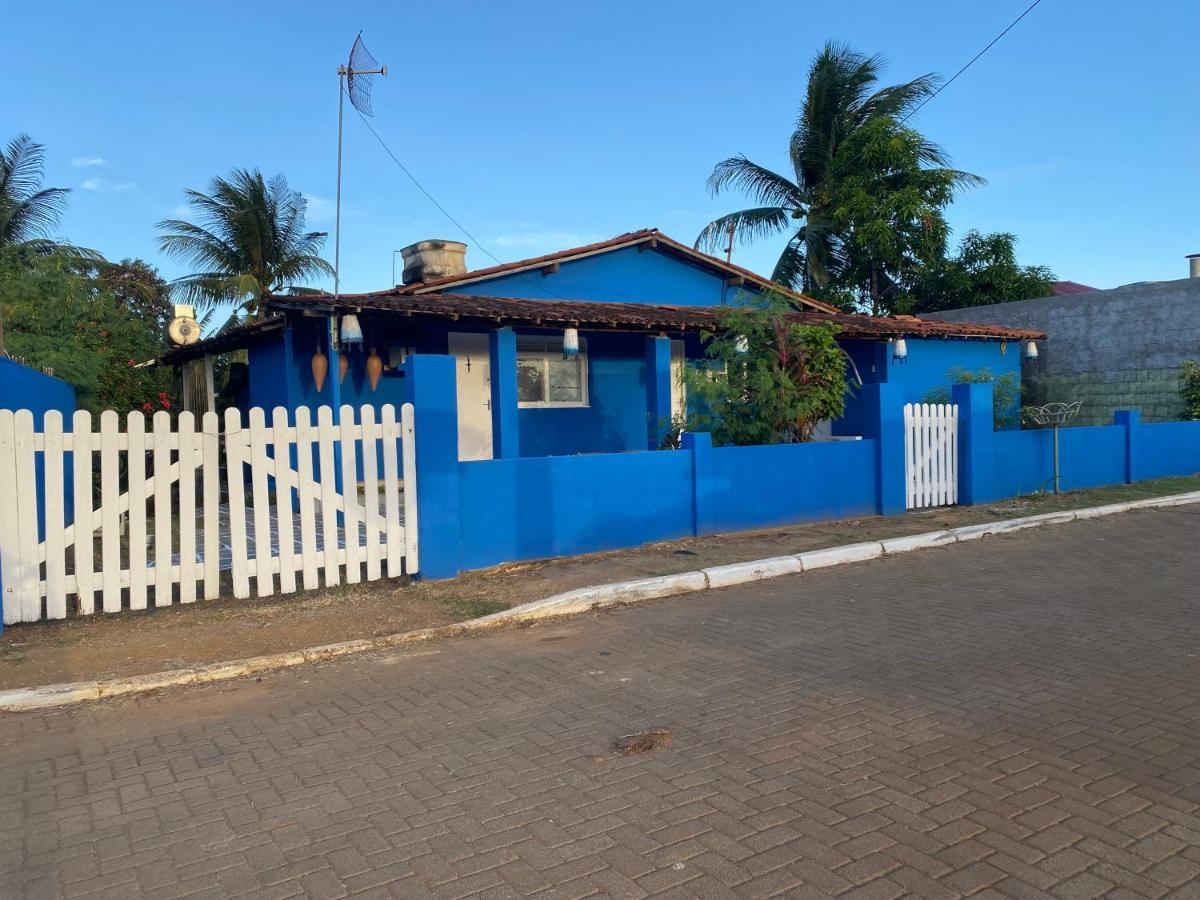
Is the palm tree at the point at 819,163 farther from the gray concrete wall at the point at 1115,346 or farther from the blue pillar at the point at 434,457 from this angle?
the blue pillar at the point at 434,457

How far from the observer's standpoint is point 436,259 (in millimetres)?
15289

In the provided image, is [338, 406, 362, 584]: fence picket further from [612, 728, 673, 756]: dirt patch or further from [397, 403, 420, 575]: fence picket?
[612, 728, 673, 756]: dirt patch

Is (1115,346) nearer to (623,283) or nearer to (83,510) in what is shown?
(623,283)

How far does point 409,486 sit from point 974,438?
8.35 meters

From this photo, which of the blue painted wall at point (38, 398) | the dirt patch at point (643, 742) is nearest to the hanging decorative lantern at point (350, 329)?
the blue painted wall at point (38, 398)

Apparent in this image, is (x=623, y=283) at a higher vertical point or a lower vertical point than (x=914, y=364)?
higher

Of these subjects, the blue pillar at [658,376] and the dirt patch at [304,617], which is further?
the blue pillar at [658,376]

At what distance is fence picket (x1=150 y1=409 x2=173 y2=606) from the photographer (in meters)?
6.70

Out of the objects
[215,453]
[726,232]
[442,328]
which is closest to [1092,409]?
[726,232]

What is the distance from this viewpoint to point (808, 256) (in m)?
24.7

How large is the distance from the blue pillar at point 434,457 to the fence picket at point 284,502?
1041 millimetres

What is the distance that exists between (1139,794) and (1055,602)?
3.76m

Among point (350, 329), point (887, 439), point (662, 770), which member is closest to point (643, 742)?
point (662, 770)

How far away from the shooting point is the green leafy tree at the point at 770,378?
35.5ft
